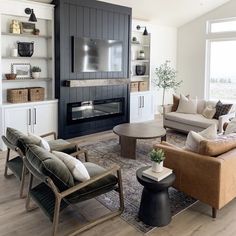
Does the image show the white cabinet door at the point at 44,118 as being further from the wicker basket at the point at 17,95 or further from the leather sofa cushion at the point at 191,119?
the leather sofa cushion at the point at 191,119

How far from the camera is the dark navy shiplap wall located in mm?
5523

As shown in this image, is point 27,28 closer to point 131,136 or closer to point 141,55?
point 131,136

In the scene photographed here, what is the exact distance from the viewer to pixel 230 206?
3.29 meters

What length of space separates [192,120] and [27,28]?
146 inches

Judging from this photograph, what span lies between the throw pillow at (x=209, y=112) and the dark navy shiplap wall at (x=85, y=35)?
1881 millimetres

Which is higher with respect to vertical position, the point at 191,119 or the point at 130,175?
the point at 191,119

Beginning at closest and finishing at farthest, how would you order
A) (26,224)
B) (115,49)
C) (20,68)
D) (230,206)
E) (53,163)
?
(53,163)
(26,224)
(230,206)
(20,68)
(115,49)

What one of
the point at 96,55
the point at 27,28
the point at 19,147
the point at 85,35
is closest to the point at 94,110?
the point at 96,55

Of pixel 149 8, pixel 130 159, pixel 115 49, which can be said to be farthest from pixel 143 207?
pixel 149 8

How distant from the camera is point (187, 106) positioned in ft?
21.2

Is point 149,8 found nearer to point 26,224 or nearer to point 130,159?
point 130,159

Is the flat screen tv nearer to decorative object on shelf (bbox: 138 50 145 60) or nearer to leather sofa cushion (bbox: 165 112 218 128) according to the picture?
decorative object on shelf (bbox: 138 50 145 60)

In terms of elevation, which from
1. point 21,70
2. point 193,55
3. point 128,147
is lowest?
point 128,147

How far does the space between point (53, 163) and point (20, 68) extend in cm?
356
